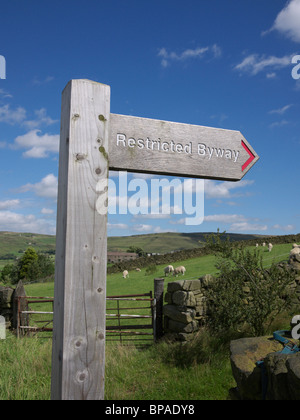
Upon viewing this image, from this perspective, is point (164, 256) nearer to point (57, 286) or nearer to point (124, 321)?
point (124, 321)

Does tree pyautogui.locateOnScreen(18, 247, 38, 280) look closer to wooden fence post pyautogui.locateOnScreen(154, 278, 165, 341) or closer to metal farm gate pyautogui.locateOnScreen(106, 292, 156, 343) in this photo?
Result: metal farm gate pyautogui.locateOnScreen(106, 292, 156, 343)

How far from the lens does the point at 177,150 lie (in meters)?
3.05

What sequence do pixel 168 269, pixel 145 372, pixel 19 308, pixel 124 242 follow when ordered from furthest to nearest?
pixel 124 242, pixel 168 269, pixel 19 308, pixel 145 372

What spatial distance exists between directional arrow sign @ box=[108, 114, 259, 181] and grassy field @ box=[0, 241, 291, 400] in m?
3.73

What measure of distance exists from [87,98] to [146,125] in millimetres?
528

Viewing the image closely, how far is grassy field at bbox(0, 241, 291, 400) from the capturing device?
5.48 metres

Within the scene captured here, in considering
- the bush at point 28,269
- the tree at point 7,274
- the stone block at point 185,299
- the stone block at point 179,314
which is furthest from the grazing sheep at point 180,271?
the tree at point 7,274

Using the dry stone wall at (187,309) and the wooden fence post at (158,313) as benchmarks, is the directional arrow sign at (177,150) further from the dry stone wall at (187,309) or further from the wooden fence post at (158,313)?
the wooden fence post at (158,313)

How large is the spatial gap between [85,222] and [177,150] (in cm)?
102

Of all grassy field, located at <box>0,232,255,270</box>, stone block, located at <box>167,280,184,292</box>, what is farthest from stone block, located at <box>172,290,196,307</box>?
grassy field, located at <box>0,232,255,270</box>

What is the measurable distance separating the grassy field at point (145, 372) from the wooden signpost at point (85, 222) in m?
3.21

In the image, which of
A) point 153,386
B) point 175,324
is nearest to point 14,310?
point 175,324

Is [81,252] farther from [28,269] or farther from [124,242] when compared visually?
[124,242]

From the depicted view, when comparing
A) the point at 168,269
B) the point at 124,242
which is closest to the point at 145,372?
the point at 168,269
